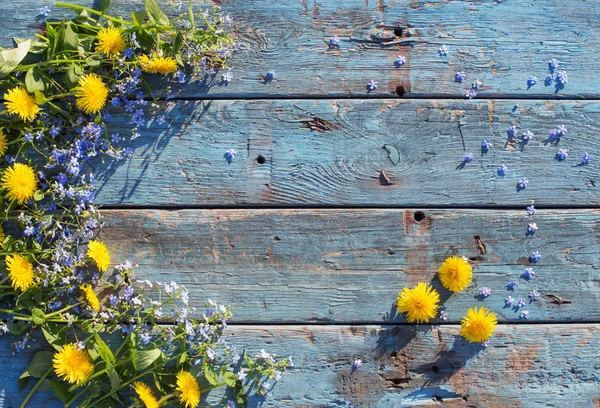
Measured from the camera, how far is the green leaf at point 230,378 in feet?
4.93

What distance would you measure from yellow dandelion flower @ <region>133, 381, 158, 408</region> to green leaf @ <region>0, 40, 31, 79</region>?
2.87ft

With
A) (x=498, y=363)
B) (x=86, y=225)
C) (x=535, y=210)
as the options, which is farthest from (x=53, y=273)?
(x=535, y=210)

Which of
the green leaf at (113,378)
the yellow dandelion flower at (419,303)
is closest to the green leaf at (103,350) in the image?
the green leaf at (113,378)

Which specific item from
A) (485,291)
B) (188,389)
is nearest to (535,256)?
(485,291)

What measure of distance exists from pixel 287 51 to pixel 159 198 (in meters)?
0.54

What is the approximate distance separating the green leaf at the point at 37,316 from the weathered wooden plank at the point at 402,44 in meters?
0.70

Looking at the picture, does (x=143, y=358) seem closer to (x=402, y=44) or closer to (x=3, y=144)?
(x=3, y=144)

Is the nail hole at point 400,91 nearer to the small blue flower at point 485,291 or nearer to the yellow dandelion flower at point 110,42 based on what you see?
the small blue flower at point 485,291

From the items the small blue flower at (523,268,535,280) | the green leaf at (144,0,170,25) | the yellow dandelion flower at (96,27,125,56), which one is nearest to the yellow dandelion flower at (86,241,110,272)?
the yellow dandelion flower at (96,27,125,56)

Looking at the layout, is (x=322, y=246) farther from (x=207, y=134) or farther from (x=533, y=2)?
(x=533, y=2)

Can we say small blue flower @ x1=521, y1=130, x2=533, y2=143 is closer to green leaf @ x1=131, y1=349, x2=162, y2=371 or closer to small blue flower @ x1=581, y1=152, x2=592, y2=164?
small blue flower @ x1=581, y1=152, x2=592, y2=164

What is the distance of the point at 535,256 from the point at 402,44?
2.27 ft

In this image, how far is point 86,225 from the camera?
155 cm

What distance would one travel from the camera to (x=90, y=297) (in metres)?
1.49
